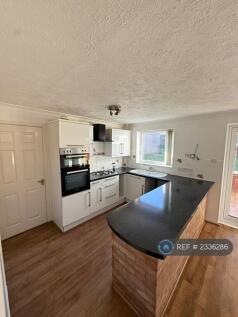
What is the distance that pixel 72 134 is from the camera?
2576 mm

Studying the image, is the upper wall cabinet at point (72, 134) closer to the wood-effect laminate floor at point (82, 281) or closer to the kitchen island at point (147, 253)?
the kitchen island at point (147, 253)

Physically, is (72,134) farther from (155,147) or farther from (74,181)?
(155,147)

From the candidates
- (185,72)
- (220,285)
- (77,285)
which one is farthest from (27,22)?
(220,285)

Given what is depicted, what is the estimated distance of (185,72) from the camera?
4.02 feet

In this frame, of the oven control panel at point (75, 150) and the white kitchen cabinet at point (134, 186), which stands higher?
the oven control panel at point (75, 150)

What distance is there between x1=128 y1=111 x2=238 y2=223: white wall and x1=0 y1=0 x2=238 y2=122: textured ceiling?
1.25m

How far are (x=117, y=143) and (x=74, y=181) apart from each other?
1565 millimetres

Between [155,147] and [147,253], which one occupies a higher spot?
[155,147]

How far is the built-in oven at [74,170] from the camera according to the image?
2523 mm

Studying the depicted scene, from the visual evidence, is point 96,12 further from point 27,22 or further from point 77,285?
point 77,285

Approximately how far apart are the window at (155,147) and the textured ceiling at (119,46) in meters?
2.00

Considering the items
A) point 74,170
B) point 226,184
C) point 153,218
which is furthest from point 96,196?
point 226,184

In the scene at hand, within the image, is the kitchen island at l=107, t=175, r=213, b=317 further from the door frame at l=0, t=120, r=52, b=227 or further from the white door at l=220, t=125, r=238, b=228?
the door frame at l=0, t=120, r=52, b=227

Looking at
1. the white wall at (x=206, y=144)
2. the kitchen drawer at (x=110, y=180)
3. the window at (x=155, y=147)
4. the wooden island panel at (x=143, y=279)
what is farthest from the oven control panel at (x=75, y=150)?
the white wall at (x=206, y=144)
